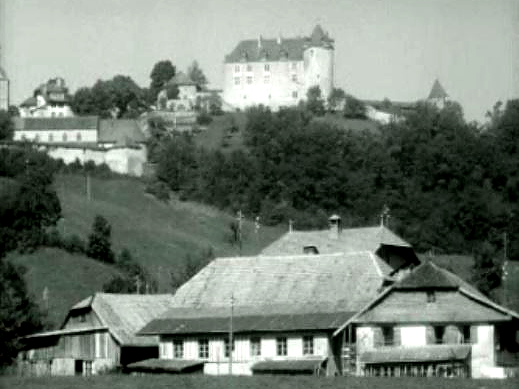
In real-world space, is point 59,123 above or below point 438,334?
above

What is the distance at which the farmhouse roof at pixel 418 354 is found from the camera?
59.0 m

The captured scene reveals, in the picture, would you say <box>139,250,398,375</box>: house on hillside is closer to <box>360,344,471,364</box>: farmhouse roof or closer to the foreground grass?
<box>360,344,471,364</box>: farmhouse roof

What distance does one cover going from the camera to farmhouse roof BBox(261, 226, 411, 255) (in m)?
80.2

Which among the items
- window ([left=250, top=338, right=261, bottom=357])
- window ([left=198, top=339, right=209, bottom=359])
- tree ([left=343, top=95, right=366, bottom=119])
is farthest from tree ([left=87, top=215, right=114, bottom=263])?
tree ([left=343, top=95, right=366, bottom=119])

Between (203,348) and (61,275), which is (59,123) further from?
(203,348)

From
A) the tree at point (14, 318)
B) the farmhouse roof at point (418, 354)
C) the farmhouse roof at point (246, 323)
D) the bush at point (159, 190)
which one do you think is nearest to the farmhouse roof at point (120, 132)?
the bush at point (159, 190)

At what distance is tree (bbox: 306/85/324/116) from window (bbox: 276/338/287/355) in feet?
410

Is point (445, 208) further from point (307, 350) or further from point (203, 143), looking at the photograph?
point (307, 350)

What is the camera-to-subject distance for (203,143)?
565 ft

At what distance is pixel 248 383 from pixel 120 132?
122 m

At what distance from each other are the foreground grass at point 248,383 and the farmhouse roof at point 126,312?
35.1 ft

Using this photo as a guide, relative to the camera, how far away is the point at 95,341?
6750 centimetres

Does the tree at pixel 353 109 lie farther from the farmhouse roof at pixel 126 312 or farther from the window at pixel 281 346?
the window at pixel 281 346

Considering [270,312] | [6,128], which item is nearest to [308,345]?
[270,312]
